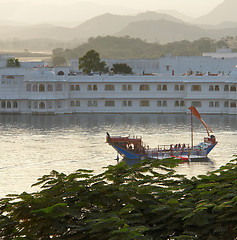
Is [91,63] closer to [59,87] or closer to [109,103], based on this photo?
[109,103]

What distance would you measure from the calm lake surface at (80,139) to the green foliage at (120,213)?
12100mm

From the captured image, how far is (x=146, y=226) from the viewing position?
1878 cm

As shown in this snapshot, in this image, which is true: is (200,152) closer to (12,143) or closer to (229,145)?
(229,145)

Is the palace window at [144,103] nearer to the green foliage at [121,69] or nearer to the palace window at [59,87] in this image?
the palace window at [59,87]

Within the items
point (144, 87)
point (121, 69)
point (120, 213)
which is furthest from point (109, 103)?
point (120, 213)

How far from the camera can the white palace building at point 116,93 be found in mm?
82125

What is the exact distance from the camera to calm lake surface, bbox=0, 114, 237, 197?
4003 centimetres

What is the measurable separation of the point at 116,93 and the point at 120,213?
65.8m

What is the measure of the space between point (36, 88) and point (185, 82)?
16646 millimetres

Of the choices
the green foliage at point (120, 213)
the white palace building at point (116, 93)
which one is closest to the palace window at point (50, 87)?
the white palace building at point (116, 93)

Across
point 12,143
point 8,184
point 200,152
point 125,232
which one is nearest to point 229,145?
point 200,152

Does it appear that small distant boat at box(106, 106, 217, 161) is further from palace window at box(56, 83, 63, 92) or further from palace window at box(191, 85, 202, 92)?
palace window at box(56, 83, 63, 92)

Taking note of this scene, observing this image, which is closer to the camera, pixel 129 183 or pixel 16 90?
pixel 129 183

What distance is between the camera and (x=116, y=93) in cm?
8431
